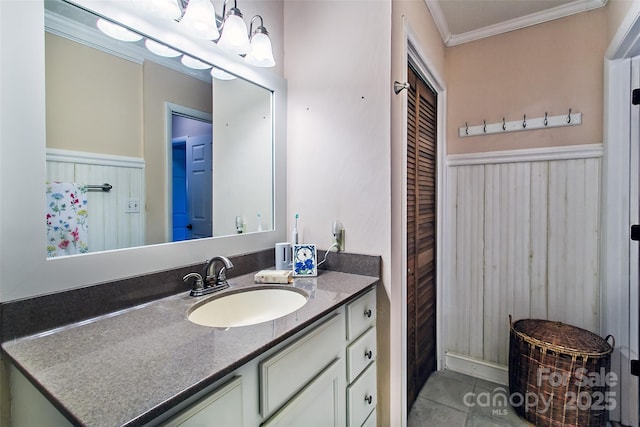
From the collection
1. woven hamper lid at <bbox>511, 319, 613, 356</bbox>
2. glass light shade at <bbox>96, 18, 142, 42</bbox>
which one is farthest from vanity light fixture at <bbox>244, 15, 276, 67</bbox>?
woven hamper lid at <bbox>511, 319, 613, 356</bbox>

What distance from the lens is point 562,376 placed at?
1487 mm

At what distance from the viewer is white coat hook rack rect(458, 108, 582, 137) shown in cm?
178

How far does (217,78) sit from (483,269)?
6.58 ft

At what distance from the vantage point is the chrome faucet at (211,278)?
3.57 feet

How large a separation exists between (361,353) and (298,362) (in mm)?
429

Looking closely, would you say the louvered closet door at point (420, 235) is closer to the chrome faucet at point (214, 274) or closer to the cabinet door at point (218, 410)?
the chrome faucet at point (214, 274)

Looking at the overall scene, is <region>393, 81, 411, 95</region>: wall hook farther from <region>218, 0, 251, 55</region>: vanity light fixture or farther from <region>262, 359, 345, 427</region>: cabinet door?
<region>262, 359, 345, 427</region>: cabinet door

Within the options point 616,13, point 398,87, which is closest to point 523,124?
point 616,13

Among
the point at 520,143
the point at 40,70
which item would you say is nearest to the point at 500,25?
the point at 520,143

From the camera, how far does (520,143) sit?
1.94 m

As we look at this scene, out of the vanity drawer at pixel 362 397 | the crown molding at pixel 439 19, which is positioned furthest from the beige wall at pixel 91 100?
the crown molding at pixel 439 19

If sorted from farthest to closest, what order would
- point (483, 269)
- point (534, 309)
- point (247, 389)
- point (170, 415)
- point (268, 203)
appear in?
1. point (483, 269)
2. point (534, 309)
3. point (268, 203)
4. point (247, 389)
5. point (170, 415)

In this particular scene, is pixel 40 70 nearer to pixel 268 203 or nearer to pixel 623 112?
pixel 268 203

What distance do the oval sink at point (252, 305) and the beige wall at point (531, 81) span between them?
1652mm
